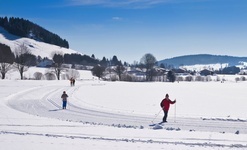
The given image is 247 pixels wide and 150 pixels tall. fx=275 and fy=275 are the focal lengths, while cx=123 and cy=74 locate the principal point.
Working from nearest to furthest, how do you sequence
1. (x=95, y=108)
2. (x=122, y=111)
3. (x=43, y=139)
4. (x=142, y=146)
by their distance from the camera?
(x=142, y=146) < (x=43, y=139) < (x=122, y=111) < (x=95, y=108)

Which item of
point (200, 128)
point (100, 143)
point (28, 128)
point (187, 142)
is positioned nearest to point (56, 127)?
point (28, 128)

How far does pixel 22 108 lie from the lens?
2591 centimetres

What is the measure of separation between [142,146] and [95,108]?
14.3 m

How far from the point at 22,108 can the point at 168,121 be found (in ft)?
46.3

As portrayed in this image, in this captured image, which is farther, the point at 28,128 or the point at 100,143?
the point at 28,128

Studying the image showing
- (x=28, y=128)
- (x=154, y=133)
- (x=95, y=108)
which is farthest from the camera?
(x=95, y=108)

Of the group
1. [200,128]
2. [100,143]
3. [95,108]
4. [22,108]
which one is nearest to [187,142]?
[100,143]

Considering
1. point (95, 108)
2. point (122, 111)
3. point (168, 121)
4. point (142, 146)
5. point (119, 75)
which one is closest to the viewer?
point (142, 146)

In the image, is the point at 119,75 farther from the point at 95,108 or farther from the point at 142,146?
the point at 142,146

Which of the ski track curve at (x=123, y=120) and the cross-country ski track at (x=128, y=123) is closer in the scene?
the cross-country ski track at (x=128, y=123)

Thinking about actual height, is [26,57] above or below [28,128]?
above

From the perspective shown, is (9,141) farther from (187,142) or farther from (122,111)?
(122,111)

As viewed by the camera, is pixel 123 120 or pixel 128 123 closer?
pixel 128 123

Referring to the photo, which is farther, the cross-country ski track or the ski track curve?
the ski track curve
